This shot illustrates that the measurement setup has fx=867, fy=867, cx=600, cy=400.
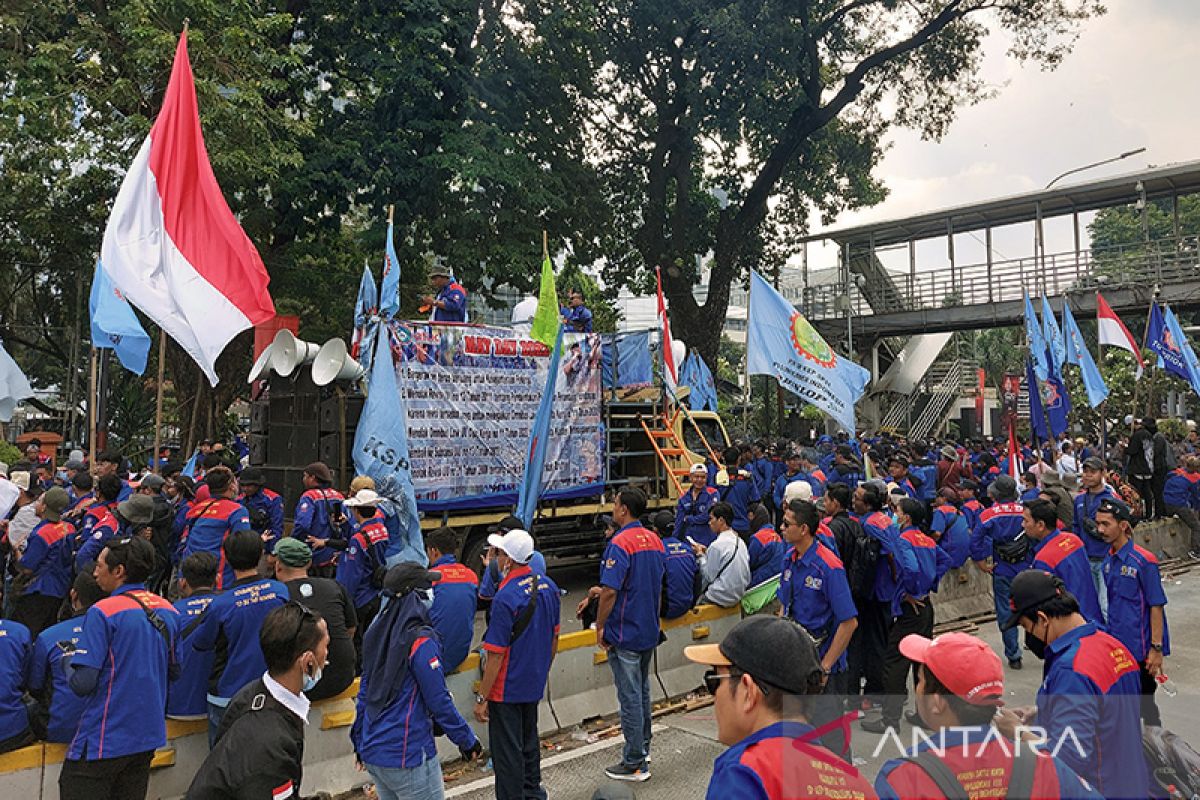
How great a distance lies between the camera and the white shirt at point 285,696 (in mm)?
3215

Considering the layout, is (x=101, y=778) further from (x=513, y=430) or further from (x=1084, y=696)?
(x=513, y=430)

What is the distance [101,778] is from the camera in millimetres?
4074

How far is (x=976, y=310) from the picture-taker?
90.2ft

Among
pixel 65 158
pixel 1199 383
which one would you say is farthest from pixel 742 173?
pixel 65 158

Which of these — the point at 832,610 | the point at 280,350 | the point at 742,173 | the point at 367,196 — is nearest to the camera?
the point at 832,610

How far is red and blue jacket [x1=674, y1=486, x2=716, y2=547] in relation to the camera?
948 cm

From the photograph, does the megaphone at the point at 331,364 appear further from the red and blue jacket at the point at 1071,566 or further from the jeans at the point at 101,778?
the red and blue jacket at the point at 1071,566

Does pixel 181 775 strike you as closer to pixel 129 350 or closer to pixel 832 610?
pixel 832 610

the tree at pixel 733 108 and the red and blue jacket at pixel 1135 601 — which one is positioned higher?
the tree at pixel 733 108

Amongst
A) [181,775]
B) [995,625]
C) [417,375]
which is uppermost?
[417,375]

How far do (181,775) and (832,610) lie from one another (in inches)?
162

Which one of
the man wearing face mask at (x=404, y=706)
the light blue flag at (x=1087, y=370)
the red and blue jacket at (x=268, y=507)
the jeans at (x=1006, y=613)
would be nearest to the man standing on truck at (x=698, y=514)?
the jeans at (x=1006, y=613)

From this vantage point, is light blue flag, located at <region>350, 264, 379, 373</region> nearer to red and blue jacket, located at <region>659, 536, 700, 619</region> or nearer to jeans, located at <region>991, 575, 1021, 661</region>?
red and blue jacket, located at <region>659, 536, 700, 619</region>

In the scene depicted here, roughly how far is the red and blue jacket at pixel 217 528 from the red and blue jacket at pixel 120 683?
2.96 meters
